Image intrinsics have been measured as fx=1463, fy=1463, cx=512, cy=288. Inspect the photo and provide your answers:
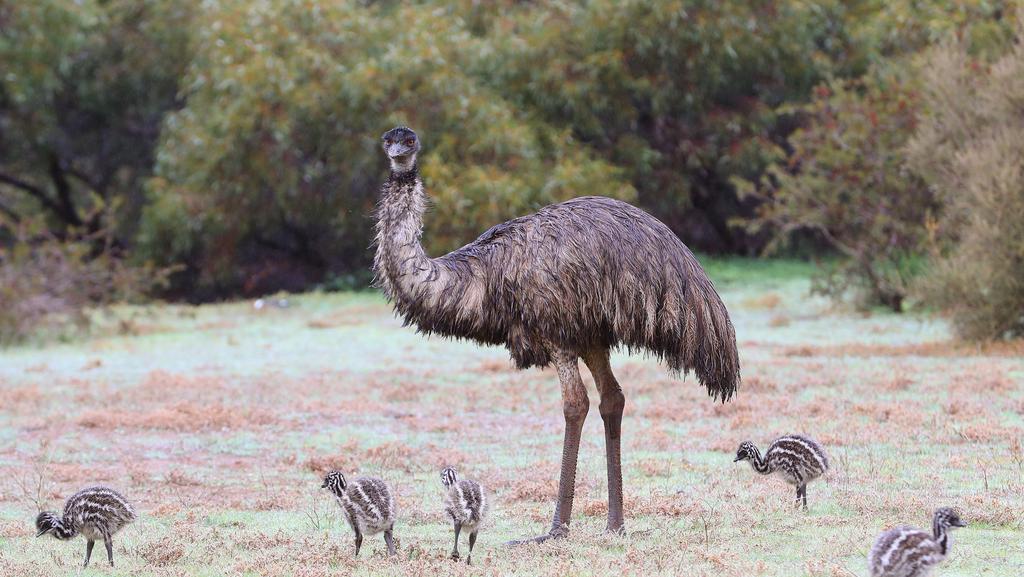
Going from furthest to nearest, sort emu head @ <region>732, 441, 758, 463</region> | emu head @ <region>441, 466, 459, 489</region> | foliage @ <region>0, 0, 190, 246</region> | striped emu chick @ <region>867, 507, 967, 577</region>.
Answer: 1. foliage @ <region>0, 0, 190, 246</region>
2. emu head @ <region>732, 441, 758, 463</region>
3. emu head @ <region>441, 466, 459, 489</region>
4. striped emu chick @ <region>867, 507, 967, 577</region>

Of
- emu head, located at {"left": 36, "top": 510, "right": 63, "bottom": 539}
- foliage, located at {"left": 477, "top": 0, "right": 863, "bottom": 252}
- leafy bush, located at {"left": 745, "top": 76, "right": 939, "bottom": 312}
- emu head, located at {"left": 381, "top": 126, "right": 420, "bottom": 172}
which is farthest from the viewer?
foliage, located at {"left": 477, "top": 0, "right": 863, "bottom": 252}

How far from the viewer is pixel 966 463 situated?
8758 millimetres

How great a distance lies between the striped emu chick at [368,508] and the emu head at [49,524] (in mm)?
1352

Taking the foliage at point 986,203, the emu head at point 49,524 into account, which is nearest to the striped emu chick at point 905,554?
the emu head at point 49,524

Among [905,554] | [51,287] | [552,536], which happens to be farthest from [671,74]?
[905,554]


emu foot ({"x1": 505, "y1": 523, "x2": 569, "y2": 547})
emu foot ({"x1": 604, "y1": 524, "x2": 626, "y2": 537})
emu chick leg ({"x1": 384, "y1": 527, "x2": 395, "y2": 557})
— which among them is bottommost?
emu chick leg ({"x1": 384, "y1": 527, "x2": 395, "y2": 557})

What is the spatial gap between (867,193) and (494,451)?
11.2 m

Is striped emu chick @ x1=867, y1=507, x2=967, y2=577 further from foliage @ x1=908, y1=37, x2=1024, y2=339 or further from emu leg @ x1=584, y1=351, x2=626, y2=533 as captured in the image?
foliage @ x1=908, y1=37, x2=1024, y2=339

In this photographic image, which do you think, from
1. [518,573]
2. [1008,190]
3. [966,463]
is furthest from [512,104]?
[518,573]

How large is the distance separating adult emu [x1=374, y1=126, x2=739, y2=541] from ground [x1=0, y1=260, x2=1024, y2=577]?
714 mm

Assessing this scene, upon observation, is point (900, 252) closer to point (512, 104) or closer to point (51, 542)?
point (512, 104)

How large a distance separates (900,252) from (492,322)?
13.7 metres

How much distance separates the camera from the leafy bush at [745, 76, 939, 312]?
764 inches

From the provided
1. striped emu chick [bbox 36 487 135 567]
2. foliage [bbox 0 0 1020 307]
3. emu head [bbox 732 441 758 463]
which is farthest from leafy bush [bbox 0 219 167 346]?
emu head [bbox 732 441 758 463]
